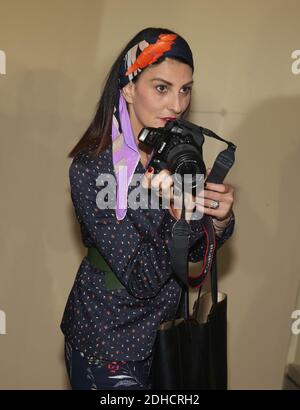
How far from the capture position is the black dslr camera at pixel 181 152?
133 centimetres

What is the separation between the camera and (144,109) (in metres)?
1.49

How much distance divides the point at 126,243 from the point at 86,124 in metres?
0.96

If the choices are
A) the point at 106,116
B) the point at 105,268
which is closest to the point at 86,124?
the point at 106,116

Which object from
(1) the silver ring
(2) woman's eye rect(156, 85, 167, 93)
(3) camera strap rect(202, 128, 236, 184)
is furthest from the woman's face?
(1) the silver ring

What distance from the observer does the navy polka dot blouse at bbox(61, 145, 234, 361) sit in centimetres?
139

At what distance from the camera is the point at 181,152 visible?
4.37 ft

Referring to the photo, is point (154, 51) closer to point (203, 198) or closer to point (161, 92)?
point (161, 92)

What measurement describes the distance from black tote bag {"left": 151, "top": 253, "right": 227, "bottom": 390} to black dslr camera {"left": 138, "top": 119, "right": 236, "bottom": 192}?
23 centimetres

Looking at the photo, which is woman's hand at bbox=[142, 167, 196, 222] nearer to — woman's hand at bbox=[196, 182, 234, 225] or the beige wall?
woman's hand at bbox=[196, 182, 234, 225]

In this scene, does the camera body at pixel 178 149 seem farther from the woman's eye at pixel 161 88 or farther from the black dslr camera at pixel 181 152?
the woman's eye at pixel 161 88
